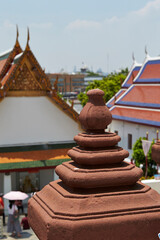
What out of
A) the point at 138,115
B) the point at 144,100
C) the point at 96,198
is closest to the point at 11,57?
the point at 138,115

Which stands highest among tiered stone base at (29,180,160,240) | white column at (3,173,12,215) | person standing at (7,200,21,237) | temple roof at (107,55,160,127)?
temple roof at (107,55,160,127)

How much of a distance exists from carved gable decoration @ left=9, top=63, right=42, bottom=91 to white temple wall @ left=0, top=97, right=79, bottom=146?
1.69 ft

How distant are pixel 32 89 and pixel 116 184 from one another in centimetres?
1486

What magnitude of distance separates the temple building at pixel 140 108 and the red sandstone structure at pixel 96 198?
20.5 metres

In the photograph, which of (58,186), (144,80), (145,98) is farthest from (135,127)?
(58,186)

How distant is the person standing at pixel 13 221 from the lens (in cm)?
1543

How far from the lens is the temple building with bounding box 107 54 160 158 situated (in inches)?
1056

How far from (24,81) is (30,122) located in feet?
6.33

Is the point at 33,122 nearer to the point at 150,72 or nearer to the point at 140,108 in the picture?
the point at 140,108

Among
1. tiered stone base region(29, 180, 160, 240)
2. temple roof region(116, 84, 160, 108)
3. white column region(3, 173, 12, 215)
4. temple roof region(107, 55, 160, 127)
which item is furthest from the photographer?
temple roof region(116, 84, 160, 108)

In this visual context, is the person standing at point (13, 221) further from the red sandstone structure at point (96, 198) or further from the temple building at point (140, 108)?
the temple building at point (140, 108)

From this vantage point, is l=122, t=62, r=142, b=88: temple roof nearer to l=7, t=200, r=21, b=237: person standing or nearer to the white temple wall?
the white temple wall

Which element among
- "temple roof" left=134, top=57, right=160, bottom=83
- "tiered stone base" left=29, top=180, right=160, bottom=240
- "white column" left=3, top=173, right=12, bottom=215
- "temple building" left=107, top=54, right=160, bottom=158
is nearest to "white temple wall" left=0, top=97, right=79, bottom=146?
"white column" left=3, top=173, right=12, bottom=215

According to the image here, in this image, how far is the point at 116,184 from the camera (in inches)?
173
